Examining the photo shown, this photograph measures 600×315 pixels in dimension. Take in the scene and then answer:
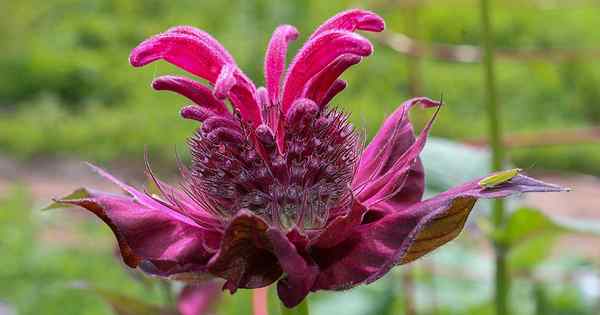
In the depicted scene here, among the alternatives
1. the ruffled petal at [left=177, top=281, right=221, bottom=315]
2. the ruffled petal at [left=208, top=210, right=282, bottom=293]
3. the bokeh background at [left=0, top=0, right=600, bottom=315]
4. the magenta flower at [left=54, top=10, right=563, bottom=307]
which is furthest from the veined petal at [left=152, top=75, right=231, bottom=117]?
the bokeh background at [left=0, top=0, right=600, bottom=315]

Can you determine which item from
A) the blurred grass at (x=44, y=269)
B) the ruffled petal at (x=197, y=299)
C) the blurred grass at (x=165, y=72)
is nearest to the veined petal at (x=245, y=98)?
the ruffled petal at (x=197, y=299)

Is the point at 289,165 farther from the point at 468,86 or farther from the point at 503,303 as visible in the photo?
the point at 468,86

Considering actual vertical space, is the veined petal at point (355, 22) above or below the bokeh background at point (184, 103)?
above

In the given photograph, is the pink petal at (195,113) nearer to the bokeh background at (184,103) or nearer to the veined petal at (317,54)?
the veined petal at (317,54)

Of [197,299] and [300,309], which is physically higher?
[300,309]

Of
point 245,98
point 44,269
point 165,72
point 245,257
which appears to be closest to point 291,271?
point 245,257

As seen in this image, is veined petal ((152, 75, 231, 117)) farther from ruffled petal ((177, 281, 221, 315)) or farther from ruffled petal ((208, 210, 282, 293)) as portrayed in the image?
ruffled petal ((177, 281, 221, 315))

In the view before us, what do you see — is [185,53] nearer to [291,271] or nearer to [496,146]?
[291,271]
